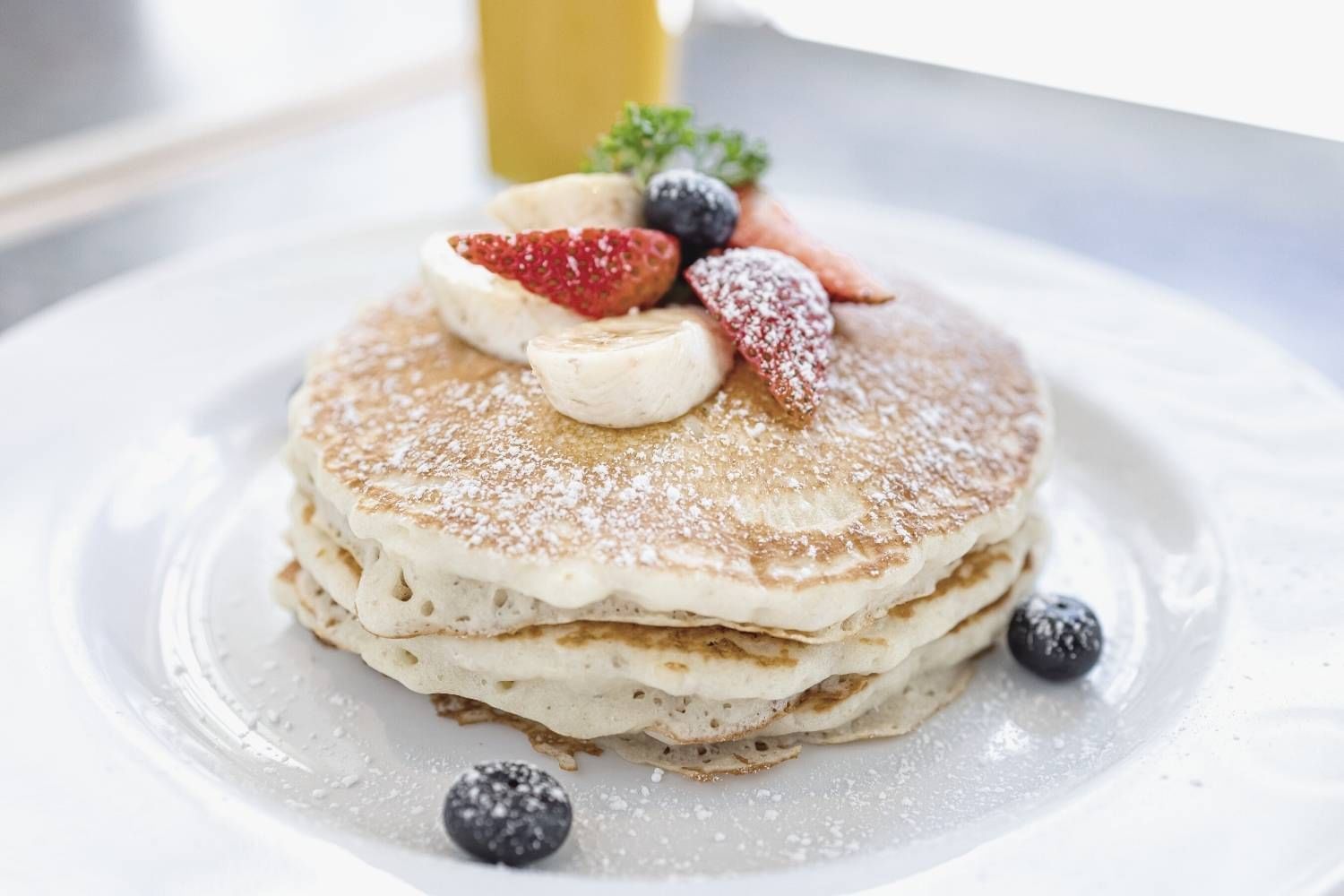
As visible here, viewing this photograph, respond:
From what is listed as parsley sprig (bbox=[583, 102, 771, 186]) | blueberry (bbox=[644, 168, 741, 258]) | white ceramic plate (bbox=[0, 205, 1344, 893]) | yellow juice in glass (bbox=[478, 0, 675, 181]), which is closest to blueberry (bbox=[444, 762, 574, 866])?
white ceramic plate (bbox=[0, 205, 1344, 893])

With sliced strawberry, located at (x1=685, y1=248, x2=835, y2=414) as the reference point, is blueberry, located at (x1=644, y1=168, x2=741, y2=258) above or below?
above

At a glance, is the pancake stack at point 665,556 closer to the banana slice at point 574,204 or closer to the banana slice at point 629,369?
the banana slice at point 629,369

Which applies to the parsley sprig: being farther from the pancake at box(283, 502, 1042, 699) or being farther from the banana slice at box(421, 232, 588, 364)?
the pancake at box(283, 502, 1042, 699)

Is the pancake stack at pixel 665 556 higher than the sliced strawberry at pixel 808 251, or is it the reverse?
the sliced strawberry at pixel 808 251

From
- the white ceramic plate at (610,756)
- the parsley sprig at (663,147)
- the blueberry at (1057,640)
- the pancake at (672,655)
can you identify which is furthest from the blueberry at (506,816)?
the parsley sprig at (663,147)

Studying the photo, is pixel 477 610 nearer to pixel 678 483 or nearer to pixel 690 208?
pixel 678 483

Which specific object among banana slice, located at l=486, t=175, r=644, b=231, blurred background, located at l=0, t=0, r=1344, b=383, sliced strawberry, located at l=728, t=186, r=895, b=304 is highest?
banana slice, located at l=486, t=175, r=644, b=231
